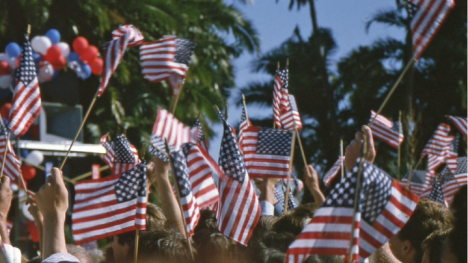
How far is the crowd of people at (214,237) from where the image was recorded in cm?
280

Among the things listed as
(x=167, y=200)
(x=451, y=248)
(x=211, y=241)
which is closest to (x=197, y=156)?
(x=167, y=200)

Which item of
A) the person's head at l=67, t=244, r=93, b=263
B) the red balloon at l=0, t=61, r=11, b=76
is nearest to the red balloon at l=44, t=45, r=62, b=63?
the red balloon at l=0, t=61, r=11, b=76

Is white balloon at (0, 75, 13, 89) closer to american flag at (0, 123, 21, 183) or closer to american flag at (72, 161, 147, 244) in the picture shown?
american flag at (0, 123, 21, 183)

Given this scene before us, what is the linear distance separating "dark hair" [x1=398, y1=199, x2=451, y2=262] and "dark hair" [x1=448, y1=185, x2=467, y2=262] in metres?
1.04

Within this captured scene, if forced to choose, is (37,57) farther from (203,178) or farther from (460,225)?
(460,225)

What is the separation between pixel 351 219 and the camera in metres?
2.60

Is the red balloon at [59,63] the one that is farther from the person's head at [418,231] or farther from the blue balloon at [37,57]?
the person's head at [418,231]

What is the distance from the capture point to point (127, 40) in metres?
5.55

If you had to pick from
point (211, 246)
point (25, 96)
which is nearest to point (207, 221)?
point (211, 246)

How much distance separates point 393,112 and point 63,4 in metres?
9.87

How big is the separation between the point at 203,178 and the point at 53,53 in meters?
7.79

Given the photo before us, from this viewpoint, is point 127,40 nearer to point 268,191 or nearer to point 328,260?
point 268,191

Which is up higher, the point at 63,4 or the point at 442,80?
the point at 63,4

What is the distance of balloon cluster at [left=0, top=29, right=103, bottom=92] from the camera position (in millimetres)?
10797
